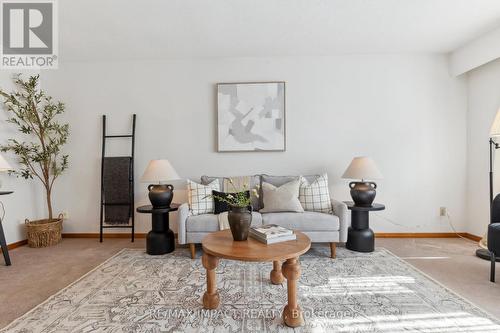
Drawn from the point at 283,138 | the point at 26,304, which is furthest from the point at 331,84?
the point at 26,304

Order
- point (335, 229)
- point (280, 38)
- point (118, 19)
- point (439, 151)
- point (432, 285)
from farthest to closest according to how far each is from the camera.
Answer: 1. point (439, 151)
2. point (280, 38)
3. point (335, 229)
4. point (118, 19)
5. point (432, 285)

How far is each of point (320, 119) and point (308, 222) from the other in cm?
162

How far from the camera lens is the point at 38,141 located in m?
3.95

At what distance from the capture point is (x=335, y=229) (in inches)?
117

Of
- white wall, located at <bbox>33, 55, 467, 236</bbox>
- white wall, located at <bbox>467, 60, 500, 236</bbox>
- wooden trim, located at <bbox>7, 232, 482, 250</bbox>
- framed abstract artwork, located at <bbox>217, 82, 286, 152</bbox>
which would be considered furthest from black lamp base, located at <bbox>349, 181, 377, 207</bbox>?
white wall, located at <bbox>467, 60, 500, 236</bbox>

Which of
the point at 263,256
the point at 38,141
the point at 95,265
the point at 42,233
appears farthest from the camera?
the point at 38,141

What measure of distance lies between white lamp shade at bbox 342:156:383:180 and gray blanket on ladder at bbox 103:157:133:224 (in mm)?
3066

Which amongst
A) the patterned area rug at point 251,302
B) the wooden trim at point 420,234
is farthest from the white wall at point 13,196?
the wooden trim at point 420,234

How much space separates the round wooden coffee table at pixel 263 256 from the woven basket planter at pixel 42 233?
2.80 m

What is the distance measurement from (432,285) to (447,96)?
111 inches

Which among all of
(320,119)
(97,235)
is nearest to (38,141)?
(97,235)

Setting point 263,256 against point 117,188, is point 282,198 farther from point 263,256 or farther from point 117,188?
point 117,188

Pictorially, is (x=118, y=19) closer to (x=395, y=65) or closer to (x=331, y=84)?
(x=331, y=84)

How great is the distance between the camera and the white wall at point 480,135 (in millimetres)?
3377
